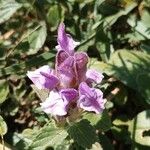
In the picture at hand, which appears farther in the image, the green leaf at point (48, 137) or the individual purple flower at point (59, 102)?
the green leaf at point (48, 137)

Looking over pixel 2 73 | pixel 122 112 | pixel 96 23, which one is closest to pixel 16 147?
pixel 2 73

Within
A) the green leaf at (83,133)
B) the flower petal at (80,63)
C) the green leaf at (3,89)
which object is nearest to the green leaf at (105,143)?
the green leaf at (83,133)

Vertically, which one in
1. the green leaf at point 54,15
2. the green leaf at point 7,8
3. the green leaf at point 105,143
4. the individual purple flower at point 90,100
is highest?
the individual purple flower at point 90,100

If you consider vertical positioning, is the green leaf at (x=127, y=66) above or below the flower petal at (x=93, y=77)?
below

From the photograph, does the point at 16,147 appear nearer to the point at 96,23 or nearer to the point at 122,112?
the point at 122,112

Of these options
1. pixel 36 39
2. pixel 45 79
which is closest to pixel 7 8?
pixel 36 39

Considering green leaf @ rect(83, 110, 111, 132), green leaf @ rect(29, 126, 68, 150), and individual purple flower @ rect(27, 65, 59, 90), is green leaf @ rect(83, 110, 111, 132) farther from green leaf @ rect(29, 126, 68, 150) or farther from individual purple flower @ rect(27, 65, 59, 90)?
individual purple flower @ rect(27, 65, 59, 90)

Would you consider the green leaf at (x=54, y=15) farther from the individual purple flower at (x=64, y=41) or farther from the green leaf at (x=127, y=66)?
the individual purple flower at (x=64, y=41)
